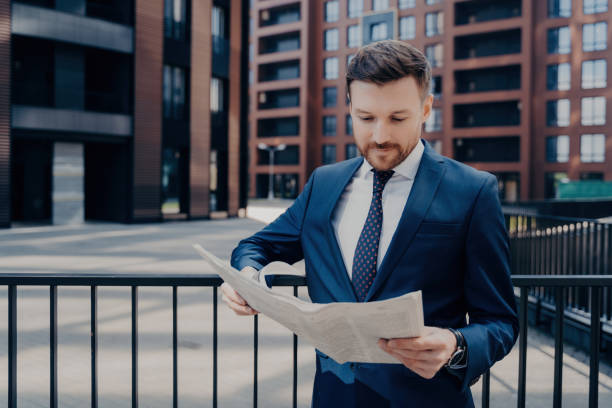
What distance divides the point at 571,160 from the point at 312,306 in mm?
52166

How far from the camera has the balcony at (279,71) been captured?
61.4 metres

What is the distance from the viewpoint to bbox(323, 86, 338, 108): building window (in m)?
60.7

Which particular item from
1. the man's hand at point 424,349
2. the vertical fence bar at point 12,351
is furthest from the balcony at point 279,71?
the man's hand at point 424,349

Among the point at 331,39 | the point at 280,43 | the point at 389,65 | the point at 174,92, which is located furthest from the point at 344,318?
the point at 280,43

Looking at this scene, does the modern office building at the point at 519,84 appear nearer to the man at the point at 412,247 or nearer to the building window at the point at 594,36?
the building window at the point at 594,36

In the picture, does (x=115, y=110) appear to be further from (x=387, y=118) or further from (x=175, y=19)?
(x=387, y=118)

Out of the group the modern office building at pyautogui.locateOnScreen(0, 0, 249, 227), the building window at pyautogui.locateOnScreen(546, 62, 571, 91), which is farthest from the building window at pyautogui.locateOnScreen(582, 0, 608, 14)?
the modern office building at pyautogui.locateOnScreen(0, 0, 249, 227)

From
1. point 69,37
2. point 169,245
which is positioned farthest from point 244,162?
point 169,245

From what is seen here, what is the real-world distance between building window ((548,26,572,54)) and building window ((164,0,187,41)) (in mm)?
35628

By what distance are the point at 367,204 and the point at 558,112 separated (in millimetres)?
52257

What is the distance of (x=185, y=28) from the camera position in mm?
26234

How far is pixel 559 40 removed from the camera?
48.2 metres

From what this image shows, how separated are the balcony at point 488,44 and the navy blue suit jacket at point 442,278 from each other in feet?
172

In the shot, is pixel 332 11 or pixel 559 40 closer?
pixel 559 40
